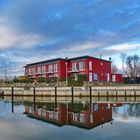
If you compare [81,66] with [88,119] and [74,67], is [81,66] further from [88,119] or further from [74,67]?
[88,119]

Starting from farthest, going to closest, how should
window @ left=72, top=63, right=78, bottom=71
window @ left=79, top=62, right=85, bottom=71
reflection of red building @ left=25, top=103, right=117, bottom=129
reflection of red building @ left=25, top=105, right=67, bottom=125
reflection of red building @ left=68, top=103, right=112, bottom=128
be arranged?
window @ left=72, top=63, right=78, bottom=71 < window @ left=79, top=62, right=85, bottom=71 < reflection of red building @ left=25, top=105, right=67, bottom=125 < reflection of red building @ left=25, top=103, right=117, bottom=129 < reflection of red building @ left=68, top=103, right=112, bottom=128

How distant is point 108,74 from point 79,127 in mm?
52168

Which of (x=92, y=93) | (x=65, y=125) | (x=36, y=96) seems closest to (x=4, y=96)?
(x=36, y=96)

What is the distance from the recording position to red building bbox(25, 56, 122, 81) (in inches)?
2606

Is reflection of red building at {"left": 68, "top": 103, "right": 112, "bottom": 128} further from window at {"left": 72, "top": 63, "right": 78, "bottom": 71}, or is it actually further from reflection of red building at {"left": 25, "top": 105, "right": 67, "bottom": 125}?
window at {"left": 72, "top": 63, "right": 78, "bottom": 71}

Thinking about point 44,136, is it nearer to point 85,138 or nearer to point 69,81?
point 85,138

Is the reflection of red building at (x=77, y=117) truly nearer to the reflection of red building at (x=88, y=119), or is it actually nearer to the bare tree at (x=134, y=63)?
the reflection of red building at (x=88, y=119)

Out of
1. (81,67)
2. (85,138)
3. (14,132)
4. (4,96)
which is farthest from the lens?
(81,67)

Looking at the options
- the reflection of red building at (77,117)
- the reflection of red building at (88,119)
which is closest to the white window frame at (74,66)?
the reflection of red building at (77,117)

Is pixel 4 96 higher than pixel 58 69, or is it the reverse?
pixel 58 69

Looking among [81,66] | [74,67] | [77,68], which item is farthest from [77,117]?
[74,67]

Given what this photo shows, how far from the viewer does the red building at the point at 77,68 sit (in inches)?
2606

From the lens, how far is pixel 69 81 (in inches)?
2403

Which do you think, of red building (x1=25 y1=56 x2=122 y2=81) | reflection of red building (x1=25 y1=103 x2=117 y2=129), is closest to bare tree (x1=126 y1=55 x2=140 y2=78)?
red building (x1=25 y1=56 x2=122 y2=81)
